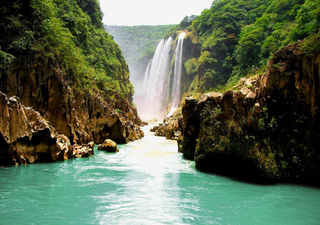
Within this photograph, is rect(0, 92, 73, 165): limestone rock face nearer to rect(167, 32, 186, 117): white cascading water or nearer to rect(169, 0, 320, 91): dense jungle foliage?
rect(169, 0, 320, 91): dense jungle foliage

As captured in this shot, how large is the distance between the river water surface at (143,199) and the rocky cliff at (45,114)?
4.02 ft

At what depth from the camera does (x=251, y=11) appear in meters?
47.2

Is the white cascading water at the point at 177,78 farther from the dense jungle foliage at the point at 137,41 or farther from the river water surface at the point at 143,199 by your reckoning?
the river water surface at the point at 143,199

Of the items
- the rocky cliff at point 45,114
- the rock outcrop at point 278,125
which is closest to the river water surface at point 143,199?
the rock outcrop at point 278,125

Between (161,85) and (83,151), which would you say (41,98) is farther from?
(161,85)

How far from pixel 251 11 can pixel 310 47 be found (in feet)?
153

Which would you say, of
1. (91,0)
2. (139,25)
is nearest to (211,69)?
(91,0)

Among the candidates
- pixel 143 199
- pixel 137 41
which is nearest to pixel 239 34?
pixel 143 199

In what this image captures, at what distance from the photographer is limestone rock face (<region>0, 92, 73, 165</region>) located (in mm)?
9562

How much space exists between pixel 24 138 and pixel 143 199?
702 cm

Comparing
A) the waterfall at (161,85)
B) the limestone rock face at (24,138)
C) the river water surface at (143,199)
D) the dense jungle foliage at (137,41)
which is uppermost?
the dense jungle foliage at (137,41)

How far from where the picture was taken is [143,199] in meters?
6.77

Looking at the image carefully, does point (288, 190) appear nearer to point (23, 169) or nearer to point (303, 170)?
point (303, 170)

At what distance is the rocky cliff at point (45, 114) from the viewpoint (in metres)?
9.95
